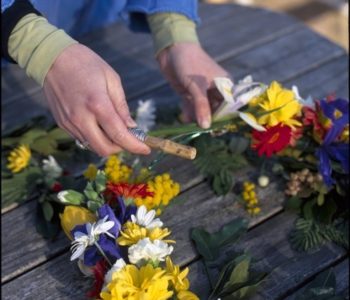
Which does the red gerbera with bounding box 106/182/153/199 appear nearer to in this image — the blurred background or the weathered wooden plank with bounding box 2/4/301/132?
the weathered wooden plank with bounding box 2/4/301/132

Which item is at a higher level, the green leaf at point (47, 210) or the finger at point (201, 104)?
the finger at point (201, 104)

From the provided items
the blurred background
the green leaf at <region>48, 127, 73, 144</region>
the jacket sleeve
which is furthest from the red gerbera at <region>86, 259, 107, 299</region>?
the blurred background

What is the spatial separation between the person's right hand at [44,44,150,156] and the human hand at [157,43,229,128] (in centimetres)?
24

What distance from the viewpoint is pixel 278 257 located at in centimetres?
94

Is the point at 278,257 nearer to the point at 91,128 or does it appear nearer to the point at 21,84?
the point at 91,128

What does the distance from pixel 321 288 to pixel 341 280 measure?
10cm

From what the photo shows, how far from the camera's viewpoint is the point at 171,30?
1.20 meters

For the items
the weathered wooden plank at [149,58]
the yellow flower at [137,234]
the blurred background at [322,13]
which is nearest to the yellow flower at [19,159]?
the weathered wooden plank at [149,58]

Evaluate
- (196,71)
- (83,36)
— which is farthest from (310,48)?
(83,36)

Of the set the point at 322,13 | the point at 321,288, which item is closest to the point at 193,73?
the point at 321,288

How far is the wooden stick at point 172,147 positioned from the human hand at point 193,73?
21 centimetres

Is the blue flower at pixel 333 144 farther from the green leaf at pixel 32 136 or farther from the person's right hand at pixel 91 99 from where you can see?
the green leaf at pixel 32 136

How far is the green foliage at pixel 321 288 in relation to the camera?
83 cm

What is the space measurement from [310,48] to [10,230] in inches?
34.3
